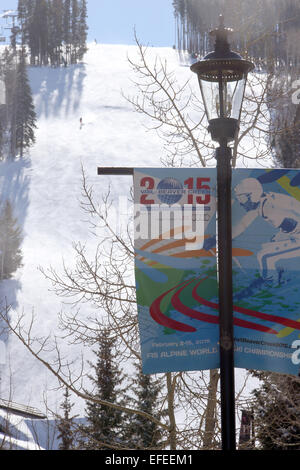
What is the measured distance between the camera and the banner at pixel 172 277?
4.80 metres

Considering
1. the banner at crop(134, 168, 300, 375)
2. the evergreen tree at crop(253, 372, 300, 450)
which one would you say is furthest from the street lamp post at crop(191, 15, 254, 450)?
the evergreen tree at crop(253, 372, 300, 450)

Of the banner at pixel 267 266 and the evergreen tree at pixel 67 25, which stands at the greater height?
the evergreen tree at pixel 67 25

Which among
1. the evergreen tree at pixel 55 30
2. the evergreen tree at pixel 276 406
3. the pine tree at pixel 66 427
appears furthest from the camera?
the evergreen tree at pixel 55 30

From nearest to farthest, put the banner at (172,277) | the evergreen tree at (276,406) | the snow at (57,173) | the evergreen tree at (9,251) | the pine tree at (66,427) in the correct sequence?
the banner at (172,277), the pine tree at (66,427), the evergreen tree at (276,406), the snow at (57,173), the evergreen tree at (9,251)

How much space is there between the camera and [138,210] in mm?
4809

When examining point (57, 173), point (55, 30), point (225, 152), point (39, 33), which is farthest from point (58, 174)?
point (225, 152)

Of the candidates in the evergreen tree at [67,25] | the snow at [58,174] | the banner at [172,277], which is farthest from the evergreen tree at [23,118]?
the banner at [172,277]

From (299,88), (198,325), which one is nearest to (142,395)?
(299,88)

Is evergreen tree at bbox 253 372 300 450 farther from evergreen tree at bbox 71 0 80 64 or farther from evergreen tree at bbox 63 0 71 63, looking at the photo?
evergreen tree at bbox 63 0 71 63

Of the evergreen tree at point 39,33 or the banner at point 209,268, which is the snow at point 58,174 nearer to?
the evergreen tree at point 39,33

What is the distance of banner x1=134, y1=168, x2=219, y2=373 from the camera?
4797 millimetres

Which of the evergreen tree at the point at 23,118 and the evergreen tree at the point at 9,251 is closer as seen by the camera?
the evergreen tree at the point at 9,251

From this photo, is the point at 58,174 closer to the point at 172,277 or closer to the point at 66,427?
the point at 66,427

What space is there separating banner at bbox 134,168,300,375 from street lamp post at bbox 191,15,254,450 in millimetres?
418
